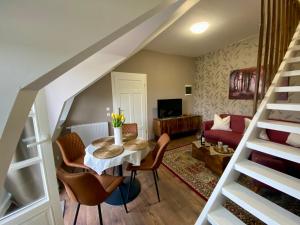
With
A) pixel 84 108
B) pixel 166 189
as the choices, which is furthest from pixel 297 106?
pixel 84 108

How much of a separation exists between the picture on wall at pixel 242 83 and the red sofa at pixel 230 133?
26.2 inches

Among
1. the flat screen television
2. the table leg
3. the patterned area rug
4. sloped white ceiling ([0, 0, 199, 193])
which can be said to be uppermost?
sloped white ceiling ([0, 0, 199, 193])

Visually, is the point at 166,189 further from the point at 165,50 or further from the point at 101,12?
the point at 165,50

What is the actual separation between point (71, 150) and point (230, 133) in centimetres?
348

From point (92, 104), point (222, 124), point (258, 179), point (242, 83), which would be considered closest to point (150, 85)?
point (92, 104)

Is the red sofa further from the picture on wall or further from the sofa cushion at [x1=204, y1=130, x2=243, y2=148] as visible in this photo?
the picture on wall

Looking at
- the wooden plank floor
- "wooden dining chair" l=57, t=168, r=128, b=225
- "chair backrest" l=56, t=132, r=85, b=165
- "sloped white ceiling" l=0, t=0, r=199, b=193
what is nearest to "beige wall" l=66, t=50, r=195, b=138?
"chair backrest" l=56, t=132, r=85, b=165

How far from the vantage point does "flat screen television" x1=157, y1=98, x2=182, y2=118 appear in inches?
183

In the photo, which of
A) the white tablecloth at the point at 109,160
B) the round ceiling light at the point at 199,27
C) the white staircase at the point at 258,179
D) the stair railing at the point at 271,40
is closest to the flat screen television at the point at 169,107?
the round ceiling light at the point at 199,27

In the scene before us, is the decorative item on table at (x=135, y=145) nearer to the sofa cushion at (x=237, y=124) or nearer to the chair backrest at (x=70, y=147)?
the chair backrest at (x=70, y=147)

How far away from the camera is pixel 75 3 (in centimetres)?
63

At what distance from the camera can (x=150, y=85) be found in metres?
4.55

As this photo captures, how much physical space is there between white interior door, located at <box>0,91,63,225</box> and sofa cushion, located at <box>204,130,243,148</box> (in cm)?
332

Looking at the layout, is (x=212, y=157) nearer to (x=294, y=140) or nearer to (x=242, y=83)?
(x=294, y=140)
